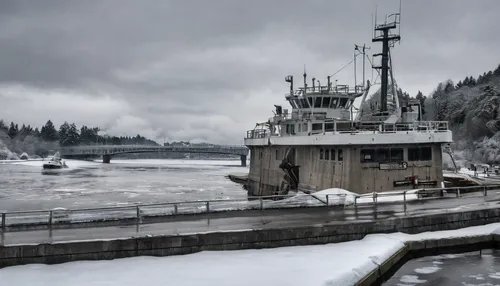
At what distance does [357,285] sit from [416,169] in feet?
54.5

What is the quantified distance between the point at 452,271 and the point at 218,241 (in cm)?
801

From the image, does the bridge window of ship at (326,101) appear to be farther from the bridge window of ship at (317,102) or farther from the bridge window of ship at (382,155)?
the bridge window of ship at (382,155)

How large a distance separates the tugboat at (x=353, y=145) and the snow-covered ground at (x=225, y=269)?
11763 mm

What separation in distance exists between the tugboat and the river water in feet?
31.3

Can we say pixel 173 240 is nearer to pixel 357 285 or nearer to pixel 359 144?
pixel 357 285

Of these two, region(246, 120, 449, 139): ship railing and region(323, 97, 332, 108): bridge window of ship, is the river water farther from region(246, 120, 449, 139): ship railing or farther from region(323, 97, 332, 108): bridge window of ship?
region(323, 97, 332, 108): bridge window of ship

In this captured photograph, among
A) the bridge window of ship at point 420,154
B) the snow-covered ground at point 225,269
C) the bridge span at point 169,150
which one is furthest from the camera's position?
the bridge span at point 169,150

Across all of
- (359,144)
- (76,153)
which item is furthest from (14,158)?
(359,144)

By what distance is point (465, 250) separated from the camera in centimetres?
1788

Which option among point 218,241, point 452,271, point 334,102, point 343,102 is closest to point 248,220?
point 218,241

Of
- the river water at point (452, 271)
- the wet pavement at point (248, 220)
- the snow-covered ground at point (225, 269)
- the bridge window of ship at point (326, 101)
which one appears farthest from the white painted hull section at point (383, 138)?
the snow-covered ground at point (225, 269)

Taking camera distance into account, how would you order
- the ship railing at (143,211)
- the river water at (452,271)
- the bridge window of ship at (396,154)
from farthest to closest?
the bridge window of ship at (396,154) → the ship railing at (143,211) → the river water at (452,271)

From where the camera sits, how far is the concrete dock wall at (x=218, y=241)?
13.1m

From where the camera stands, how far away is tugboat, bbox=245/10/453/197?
2664 cm
